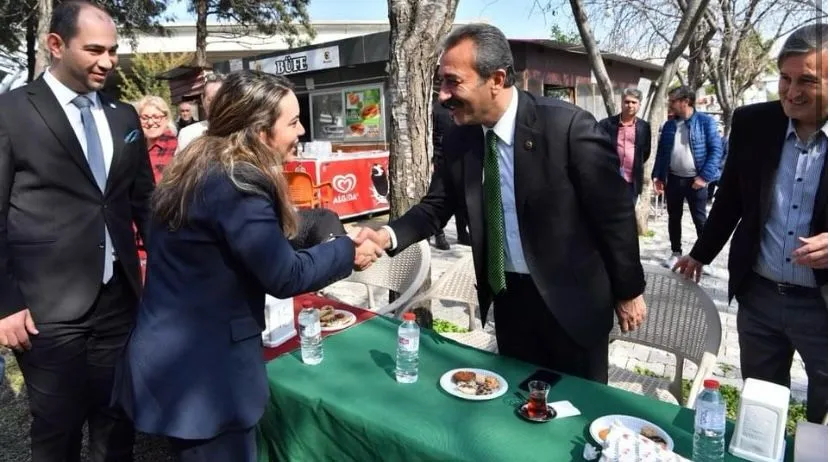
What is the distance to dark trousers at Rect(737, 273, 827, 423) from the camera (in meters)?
1.94

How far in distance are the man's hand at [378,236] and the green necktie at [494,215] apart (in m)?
0.45

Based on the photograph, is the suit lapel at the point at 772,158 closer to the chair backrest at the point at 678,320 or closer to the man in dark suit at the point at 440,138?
the chair backrest at the point at 678,320

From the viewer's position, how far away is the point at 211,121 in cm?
163

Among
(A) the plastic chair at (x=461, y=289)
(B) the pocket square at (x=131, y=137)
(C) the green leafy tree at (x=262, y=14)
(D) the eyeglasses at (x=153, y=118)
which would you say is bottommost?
(A) the plastic chair at (x=461, y=289)

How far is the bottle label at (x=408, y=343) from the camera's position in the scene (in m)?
1.83

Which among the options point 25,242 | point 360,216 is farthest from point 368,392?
point 360,216

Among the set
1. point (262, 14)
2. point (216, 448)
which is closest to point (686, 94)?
point (216, 448)

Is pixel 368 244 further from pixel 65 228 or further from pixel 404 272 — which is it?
pixel 404 272

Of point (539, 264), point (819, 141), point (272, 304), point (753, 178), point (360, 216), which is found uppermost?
point (819, 141)

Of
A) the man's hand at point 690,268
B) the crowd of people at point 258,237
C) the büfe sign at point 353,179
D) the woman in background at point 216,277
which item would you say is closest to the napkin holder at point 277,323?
the crowd of people at point 258,237

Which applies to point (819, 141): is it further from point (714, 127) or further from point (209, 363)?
point (714, 127)

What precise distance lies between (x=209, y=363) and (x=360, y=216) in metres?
7.89

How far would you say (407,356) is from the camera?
186 cm

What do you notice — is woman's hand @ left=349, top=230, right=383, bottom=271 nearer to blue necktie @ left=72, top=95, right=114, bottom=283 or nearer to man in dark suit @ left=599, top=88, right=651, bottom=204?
blue necktie @ left=72, top=95, right=114, bottom=283
